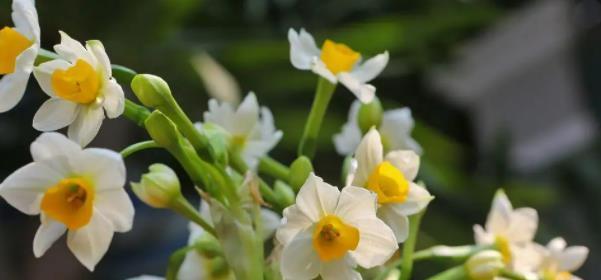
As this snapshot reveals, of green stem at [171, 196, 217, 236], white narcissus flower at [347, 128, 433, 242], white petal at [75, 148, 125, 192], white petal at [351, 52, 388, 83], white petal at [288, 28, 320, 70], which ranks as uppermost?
white petal at [351, 52, 388, 83]

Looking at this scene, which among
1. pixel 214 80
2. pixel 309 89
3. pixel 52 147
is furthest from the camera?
pixel 309 89

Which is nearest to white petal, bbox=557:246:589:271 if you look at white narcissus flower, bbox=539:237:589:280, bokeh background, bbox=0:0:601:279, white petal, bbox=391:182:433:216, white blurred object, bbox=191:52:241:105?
white narcissus flower, bbox=539:237:589:280

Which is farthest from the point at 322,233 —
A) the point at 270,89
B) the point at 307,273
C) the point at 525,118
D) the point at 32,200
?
the point at 525,118

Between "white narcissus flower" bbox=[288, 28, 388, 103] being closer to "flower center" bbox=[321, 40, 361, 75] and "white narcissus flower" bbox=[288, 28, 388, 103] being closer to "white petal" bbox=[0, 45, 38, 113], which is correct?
"flower center" bbox=[321, 40, 361, 75]

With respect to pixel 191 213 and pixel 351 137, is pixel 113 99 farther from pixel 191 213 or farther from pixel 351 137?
pixel 351 137

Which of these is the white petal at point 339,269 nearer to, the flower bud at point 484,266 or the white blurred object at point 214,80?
the flower bud at point 484,266

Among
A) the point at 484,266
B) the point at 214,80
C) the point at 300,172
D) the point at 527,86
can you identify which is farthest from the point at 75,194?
the point at 527,86
